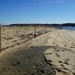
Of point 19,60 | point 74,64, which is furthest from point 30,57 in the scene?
point 74,64

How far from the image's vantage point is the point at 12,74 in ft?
31.9

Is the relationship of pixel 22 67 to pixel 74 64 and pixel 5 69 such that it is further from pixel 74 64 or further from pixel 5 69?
pixel 74 64

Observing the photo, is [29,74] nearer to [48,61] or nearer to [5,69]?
[5,69]

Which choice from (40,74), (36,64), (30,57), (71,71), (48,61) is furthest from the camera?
(30,57)

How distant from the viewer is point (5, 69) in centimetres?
1052

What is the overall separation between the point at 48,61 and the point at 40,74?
2.61 m

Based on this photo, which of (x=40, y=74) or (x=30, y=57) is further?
(x=30, y=57)

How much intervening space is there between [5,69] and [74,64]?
380 centimetres

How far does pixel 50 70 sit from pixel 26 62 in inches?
80.9

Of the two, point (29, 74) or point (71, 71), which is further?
point (71, 71)

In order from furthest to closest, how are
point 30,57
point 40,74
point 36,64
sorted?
point 30,57, point 36,64, point 40,74

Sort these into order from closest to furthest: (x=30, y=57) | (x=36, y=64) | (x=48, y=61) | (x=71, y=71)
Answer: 1. (x=71, y=71)
2. (x=36, y=64)
3. (x=48, y=61)
4. (x=30, y=57)

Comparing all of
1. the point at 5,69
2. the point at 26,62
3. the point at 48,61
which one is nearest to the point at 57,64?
the point at 48,61

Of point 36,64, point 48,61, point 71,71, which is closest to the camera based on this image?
point 71,71
